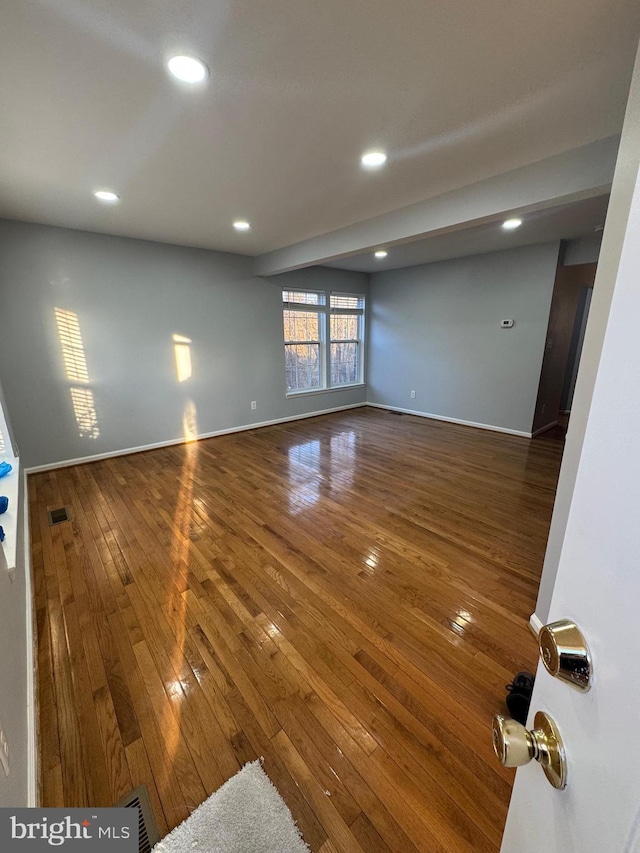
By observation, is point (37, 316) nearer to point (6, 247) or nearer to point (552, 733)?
point (6, 247)

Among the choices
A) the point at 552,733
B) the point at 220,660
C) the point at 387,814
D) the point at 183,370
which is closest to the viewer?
the point at 552,733

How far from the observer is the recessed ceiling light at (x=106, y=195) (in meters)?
2.50

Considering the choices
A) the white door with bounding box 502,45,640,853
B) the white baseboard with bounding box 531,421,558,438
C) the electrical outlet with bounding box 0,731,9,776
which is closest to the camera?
the white door with bounding box 502,45,640,853

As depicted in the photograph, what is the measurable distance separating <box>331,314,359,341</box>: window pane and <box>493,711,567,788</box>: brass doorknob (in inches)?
232

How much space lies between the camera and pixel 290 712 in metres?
1.33

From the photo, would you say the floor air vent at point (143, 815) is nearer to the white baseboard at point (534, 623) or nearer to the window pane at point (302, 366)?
the white baseboard at point (534, 623)

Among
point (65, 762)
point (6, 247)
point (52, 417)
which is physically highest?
point (6, 247)

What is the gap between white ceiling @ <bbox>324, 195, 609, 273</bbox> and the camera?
3023 millimetres

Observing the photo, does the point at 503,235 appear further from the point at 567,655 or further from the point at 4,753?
the point at 4,753

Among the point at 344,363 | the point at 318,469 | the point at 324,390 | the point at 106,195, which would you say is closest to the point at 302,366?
the point at 324,390

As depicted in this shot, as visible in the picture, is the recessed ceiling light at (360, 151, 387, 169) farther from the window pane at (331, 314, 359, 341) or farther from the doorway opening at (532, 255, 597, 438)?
the window pane at (331, 314, 359, 341)

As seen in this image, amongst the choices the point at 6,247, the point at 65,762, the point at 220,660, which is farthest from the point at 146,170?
the point at 65,762

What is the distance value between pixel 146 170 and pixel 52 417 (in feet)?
8.82

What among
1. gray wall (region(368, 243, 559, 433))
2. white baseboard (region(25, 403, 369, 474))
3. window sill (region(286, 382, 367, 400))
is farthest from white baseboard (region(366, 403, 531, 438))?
white baseboard (region(25, 403, 369, 474))
